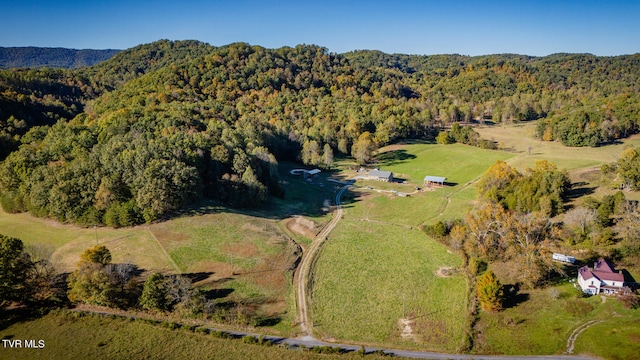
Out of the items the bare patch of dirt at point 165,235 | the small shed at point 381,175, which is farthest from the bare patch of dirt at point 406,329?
the small shed at point 381,175

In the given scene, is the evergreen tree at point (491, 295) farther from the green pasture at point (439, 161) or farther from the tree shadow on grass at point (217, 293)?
the green pasture at point (439, 161)

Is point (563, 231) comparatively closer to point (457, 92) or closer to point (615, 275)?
point (615, 275)

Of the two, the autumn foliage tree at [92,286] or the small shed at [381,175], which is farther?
the small shed at [381,175]

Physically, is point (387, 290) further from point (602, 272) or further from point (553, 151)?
point (553, 151)

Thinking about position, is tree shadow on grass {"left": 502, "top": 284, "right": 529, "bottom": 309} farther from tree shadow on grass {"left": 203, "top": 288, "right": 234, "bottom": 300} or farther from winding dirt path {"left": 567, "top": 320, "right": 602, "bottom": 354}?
tree shadow on grass {"left": 203, "top": 288, "right": 234, "bottom": 300}

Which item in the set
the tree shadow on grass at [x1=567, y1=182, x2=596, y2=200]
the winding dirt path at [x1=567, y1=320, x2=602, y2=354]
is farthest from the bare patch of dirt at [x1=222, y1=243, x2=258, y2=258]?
the tree shadow on grass at [x1=567, y1=182, x2=596, y2=200]

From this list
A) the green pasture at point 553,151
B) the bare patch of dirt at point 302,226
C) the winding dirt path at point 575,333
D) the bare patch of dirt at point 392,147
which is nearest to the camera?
the winding dirt path at point 575,333

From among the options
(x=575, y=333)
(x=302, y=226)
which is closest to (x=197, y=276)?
(x=302, y=226)
